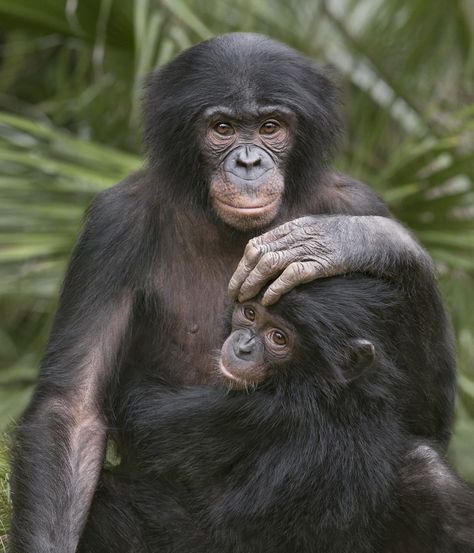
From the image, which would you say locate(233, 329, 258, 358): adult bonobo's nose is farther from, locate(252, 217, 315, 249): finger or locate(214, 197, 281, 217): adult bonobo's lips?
locate(214, 197, 281, 217): adult bonobo's lips

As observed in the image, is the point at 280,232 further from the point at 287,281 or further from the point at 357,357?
the point at 357,357

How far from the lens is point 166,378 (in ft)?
19.0

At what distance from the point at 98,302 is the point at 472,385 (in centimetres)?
320

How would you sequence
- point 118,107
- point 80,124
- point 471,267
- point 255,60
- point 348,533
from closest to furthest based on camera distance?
point 348,533 → point 255,60 → point 471,267 → point 118,107 → point 80,124

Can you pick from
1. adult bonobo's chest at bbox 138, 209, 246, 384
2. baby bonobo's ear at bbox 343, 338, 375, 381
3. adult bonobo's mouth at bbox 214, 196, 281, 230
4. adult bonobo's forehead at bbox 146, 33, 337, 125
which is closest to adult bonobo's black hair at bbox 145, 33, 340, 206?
adult bonobo's forehead at bbox 146, 33, 337, 125


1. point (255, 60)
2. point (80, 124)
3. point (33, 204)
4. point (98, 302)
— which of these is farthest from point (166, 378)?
point (80, 124)

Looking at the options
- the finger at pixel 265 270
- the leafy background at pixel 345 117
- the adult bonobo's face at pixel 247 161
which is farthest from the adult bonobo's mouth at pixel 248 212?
the leafy background at pixel 345 117

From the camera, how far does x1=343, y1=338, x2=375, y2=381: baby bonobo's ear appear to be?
205 inches

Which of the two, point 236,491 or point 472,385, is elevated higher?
point 472,385

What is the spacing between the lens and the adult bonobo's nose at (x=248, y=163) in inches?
216

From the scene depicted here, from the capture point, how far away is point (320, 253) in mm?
5359

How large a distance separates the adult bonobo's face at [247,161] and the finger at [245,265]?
0.18 metres

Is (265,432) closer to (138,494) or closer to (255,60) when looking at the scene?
(138,494)

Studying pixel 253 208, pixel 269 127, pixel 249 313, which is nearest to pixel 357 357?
pixel 249 313
